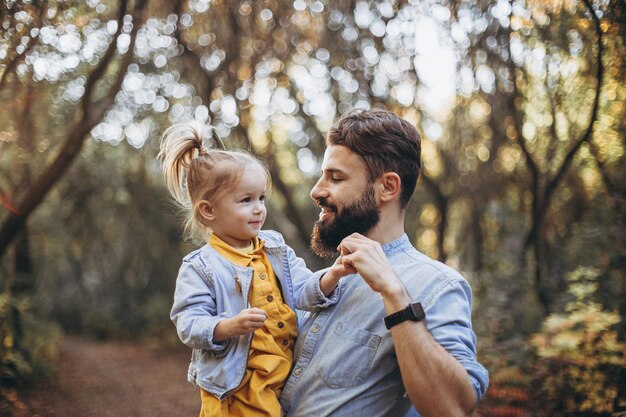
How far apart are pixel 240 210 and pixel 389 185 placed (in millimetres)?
637

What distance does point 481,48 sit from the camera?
9703mm

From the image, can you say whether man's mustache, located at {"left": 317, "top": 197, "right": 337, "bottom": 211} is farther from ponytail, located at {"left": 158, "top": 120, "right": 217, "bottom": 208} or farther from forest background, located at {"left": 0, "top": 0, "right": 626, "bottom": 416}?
forest background, located at {"left": 0, "top": 0, "right": 626, "bottom": 416}

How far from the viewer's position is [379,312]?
237cm

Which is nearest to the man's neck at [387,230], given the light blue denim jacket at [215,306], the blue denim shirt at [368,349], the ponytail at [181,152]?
the blue denim shirt at [368,349]

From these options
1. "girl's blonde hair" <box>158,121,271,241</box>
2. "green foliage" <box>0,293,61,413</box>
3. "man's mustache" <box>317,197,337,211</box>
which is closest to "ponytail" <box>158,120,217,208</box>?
"girl's blonde hair" <box>158,121,271,241</box>

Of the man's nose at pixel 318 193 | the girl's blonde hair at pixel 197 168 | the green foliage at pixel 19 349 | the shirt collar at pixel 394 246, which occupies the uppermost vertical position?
the girl's blonde hair at pixel 197 168

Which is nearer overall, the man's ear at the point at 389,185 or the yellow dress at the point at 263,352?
the yellow dress at the point at 263,352

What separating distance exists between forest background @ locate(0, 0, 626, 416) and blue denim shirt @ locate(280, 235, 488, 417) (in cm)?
359

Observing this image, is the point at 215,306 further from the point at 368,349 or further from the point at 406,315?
the point at 406,315

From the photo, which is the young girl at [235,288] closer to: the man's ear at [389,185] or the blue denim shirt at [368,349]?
the blue denim shirt at [368,349]

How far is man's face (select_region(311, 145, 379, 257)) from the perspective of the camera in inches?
101

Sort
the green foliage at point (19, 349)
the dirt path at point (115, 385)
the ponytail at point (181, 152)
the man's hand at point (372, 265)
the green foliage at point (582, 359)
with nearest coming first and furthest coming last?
the man's hand at point (372, 265)
the ponytail at point (181, 152)
the green foliage at point (582, 359)
the green foliage at point (19, 349)
the dirt path at point (115, 385)

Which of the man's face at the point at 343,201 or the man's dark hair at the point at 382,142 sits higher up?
the man's dark hair at the point at 382,142

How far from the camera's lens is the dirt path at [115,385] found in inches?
262
